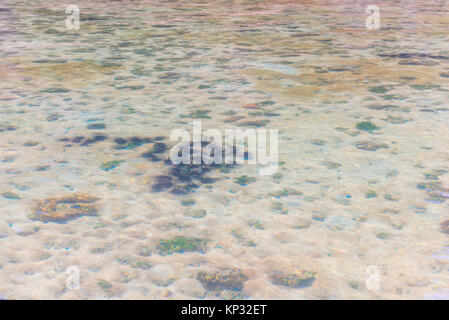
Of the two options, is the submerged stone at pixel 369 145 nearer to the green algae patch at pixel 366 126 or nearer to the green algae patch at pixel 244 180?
the green algae patch at pixel 366 126

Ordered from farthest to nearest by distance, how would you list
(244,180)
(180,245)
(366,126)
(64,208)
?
(366,126) < (244,180) < (64,208) < (180,245)

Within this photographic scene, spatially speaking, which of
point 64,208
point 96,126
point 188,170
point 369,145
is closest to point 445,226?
point 369,145

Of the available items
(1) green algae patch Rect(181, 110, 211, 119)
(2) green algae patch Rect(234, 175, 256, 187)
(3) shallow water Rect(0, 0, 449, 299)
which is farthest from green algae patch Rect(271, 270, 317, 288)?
(1) green algae patch Rect(181, 110, 211, 119)

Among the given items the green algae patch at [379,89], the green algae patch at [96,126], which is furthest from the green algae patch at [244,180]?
the green algae patch at [379,89]

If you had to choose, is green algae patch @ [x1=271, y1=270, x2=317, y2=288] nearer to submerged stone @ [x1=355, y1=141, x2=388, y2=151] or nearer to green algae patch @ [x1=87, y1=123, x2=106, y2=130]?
submerged stone @ [x1=355, y1=141, x2=388, y2=151]

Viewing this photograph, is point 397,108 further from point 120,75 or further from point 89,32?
point 89,32

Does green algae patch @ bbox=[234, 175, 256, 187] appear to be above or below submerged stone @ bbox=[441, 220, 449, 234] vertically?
above

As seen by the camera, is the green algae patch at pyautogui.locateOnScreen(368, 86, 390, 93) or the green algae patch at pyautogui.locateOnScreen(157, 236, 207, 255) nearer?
the green algae patch at pyautogui.locateOnScreen(157, 236, 207, 255)

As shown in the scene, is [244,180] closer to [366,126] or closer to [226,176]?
[226,176]
